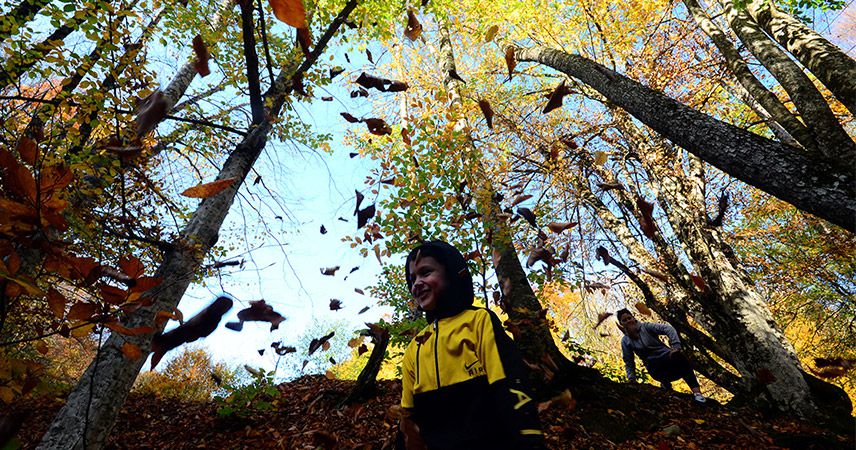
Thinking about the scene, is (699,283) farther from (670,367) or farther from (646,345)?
(670,367)

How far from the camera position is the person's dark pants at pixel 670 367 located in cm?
541

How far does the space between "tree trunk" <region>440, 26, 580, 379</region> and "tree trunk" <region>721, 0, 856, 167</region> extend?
3.03 meters

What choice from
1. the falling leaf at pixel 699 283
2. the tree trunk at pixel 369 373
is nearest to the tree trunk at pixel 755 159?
the falling leaf at pixel 699 283

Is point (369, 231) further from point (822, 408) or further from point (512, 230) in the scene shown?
point (822, 408)

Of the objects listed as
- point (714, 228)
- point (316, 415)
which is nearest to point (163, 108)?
point (316, 415)

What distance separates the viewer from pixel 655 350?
5660 mm

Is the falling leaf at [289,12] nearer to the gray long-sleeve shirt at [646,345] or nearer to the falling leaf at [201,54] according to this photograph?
the falling leaf at [201,54]

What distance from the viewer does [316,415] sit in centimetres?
484

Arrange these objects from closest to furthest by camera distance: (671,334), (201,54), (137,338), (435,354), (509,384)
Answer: (201,54), (509,384), (435,354), (137,338), (671,334)

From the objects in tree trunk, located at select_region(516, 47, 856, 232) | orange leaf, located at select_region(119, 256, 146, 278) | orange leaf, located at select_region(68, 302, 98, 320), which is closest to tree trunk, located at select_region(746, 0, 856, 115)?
tree trunk, located at select_region(516, 47, 856, 232)

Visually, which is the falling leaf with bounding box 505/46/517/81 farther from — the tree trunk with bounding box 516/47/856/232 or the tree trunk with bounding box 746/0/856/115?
the tree trunk with bounding box 746/0/856/115

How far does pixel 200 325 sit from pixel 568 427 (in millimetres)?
3988

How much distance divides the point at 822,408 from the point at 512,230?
163 inches

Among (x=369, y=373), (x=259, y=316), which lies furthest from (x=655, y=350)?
(x=259, y=316)
